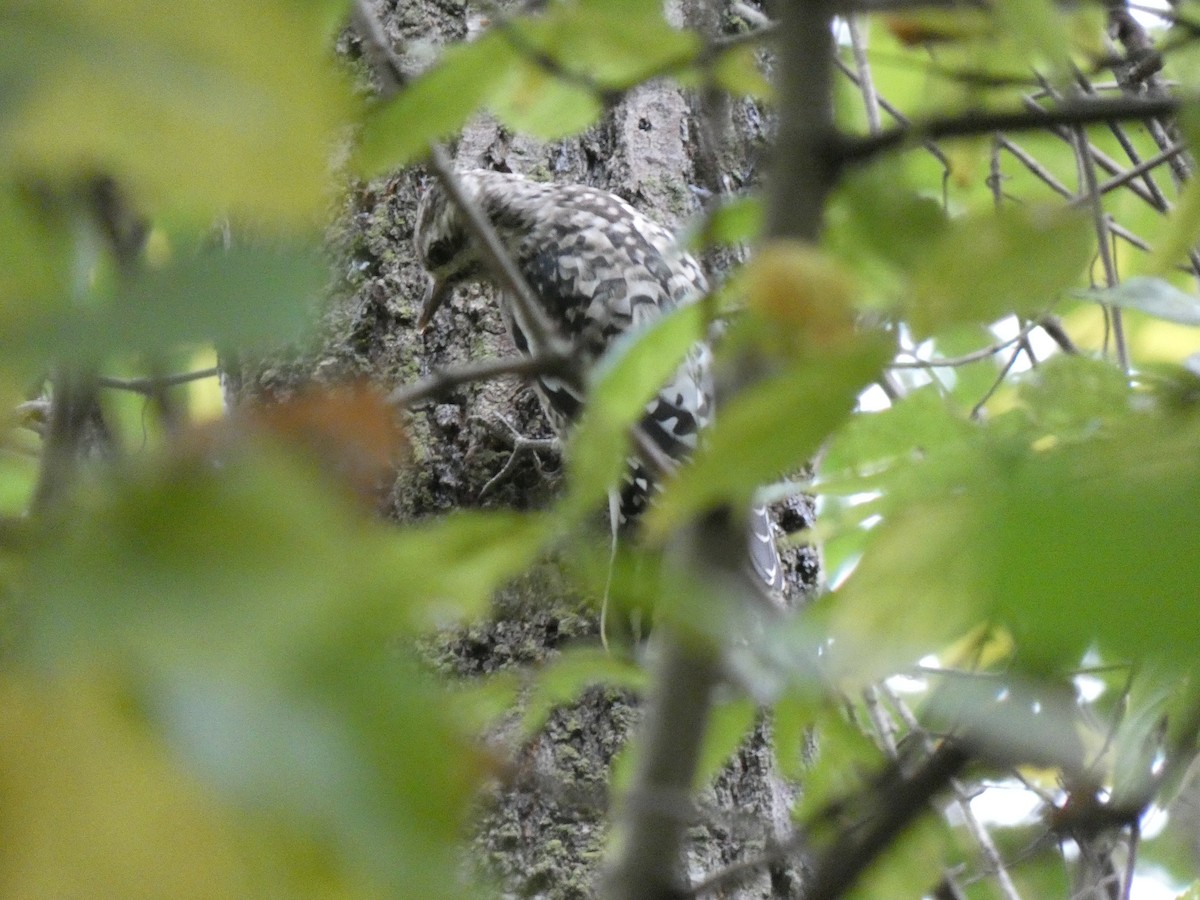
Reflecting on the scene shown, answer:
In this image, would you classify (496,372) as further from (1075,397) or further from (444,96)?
(1075,397)

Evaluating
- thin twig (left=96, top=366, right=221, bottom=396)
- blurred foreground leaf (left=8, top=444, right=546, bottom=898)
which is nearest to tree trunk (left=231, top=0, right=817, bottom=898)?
thin twig (left=96, top=366, right=221, bottom=396)

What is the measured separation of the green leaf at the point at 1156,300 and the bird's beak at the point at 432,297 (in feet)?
5.35

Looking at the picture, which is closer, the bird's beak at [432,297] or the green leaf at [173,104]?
the green leaf at [173,104]

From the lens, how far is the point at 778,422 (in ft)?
1.42

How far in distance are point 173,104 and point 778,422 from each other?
21 centimetres

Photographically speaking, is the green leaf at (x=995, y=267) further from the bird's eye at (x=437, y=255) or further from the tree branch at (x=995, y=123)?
the bird's eye at (x=437, y=255)

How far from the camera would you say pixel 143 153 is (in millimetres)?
314

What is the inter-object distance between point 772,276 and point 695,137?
2.05 metres

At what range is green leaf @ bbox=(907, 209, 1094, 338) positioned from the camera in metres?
0.51

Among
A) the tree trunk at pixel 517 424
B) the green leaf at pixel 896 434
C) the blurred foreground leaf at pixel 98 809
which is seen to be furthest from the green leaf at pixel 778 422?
the tree trunk at pixel 517 424

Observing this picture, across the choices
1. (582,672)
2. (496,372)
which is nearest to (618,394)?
(496,372)

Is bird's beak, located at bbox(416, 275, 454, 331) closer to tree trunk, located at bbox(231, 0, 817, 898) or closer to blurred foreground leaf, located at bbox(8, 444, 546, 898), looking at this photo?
tree trunk, located at bbox(231, 0, 817, 898)

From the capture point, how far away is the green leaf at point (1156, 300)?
0.81 metres

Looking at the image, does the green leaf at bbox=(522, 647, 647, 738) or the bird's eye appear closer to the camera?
the green leaf at bbox=(522, 647, 647, 738)
